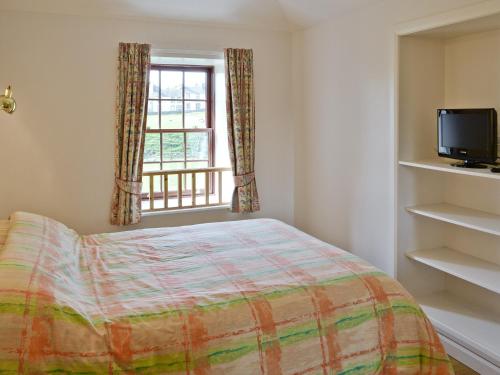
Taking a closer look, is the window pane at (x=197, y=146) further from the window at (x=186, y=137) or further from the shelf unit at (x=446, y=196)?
the shelf unit at (x=446, y=196)

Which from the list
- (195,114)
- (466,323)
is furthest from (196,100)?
(466,323)

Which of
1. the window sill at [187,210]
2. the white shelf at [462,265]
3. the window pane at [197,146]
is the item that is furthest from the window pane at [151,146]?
the white shelf at [462,265]

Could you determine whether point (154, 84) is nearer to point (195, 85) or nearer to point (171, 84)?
point (171, 84)

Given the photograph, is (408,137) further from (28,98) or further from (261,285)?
(28,98)

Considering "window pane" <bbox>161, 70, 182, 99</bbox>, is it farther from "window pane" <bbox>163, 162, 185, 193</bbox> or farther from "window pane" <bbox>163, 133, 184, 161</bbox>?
"window pane" <bbox>163, 162, 185, 193</bbox>

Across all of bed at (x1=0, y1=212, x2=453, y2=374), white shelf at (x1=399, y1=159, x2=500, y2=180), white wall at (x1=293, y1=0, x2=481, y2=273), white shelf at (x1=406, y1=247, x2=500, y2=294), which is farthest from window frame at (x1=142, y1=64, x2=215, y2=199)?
white shelf at (x1=406, y1=247, x2=500, y2=294)

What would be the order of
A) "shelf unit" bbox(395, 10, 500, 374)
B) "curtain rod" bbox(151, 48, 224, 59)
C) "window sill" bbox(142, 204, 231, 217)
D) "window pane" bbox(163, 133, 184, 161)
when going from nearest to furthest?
"shelf unit" bbox(395, 10, 500, 374) → "curtain rod" bbox(151, 48, 224, 59) → "window sill" bbox(142, 204, 231, 217) → "window pane" bbox(163, 133, 184, 161)

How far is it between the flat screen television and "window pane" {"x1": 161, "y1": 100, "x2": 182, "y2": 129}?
86.4 inches

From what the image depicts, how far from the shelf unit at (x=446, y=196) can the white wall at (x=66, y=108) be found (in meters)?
1.68

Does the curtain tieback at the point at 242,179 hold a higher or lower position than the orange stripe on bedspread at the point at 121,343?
higher

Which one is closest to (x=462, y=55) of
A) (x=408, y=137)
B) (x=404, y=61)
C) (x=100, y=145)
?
(x=404, y=61)

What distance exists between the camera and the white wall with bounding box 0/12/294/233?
353 cm

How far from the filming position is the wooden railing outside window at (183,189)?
4113mm

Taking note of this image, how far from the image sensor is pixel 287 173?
4453mm
